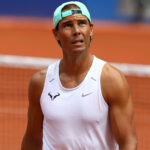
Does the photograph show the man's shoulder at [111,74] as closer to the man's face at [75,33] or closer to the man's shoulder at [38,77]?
the man's face at [75,33]

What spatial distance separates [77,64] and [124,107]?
583mm

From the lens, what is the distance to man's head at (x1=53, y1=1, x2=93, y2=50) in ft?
13.4

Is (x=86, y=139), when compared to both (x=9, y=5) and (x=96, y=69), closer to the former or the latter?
(x=96, y=69)

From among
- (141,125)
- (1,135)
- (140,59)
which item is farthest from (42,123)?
(140,59)

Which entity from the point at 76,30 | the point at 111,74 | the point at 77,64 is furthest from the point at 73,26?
the point at 111,74

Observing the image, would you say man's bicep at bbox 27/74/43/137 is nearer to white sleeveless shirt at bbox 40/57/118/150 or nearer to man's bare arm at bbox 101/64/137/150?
white sleeveless shirt at bbox 40/57/118/150

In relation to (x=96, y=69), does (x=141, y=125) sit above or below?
below

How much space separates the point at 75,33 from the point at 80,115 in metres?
0.68

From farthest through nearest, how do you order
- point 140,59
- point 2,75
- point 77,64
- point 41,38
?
point 41,38 < point 140,59 < point 2,75 < point 77,64

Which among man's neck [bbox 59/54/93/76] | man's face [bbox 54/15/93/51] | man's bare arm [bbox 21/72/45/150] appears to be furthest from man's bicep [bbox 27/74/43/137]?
man's face [bbox 54/15/93/51]

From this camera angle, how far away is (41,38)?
20.5 meters

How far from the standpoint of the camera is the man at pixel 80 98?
396 centimetres

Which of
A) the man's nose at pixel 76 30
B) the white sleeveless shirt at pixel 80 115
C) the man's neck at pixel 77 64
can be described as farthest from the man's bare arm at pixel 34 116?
the man's nose at pixel 76 30

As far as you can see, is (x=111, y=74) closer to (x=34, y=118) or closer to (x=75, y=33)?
(x=75, y=33)
